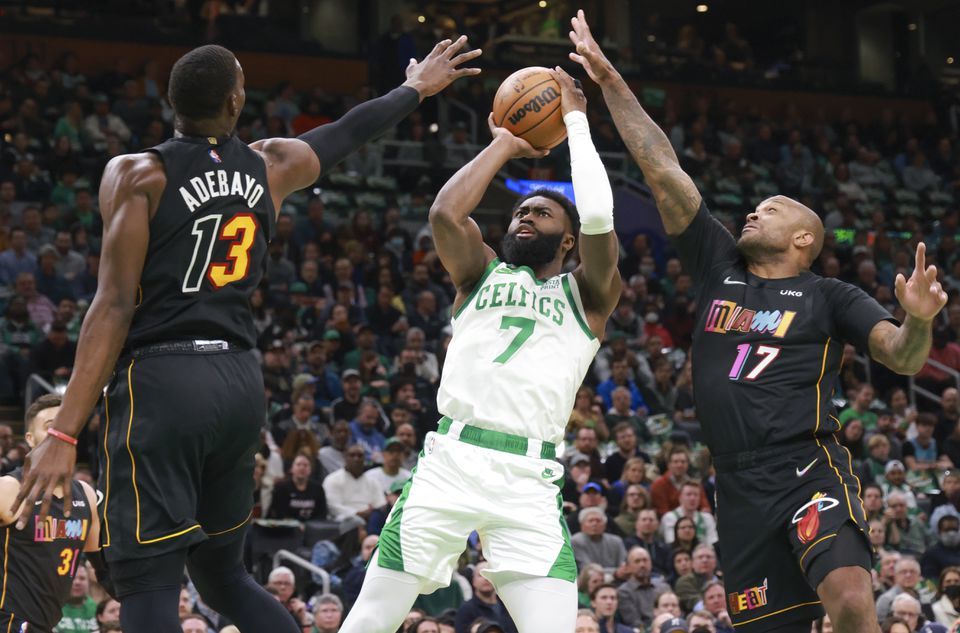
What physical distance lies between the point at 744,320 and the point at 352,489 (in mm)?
7482

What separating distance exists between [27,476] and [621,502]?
10049 millimetres

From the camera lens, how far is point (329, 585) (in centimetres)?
1135

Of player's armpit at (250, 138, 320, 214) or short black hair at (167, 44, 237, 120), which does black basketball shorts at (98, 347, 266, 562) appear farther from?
short black hair at (167, 44, 237, 120)

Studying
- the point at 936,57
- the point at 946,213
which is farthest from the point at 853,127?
the point at 936,57

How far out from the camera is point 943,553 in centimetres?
1379

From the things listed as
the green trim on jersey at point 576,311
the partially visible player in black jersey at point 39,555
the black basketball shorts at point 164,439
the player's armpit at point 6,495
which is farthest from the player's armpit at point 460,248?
the player's armpit at point 6,495

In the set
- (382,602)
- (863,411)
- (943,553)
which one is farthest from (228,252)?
(863,411)

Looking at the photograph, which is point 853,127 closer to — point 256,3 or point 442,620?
point 256,3

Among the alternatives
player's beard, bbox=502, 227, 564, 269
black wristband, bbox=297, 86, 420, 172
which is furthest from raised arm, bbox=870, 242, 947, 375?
black wristband, bbox=297, 86, 420, 172

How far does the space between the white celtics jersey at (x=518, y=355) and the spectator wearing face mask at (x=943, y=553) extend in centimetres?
943

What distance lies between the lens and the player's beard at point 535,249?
5.78m

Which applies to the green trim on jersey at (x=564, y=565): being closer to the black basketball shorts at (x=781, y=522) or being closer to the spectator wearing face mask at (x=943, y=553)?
the black basketball shorts at (x=781, y=522)

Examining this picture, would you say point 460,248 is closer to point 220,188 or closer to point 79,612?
point 220,188

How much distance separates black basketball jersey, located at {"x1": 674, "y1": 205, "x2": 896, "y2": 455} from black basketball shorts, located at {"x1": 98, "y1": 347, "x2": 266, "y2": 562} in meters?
2.38
